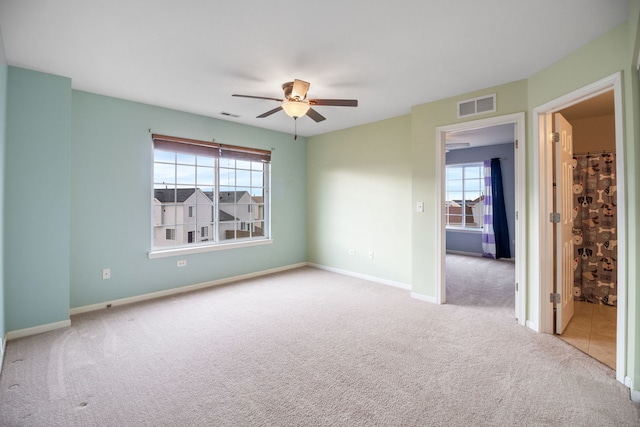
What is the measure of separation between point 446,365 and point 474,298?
1.99 m

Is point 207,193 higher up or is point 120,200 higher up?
point 207,193

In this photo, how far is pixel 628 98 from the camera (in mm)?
1987

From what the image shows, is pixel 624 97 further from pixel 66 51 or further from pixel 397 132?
pixel 66 51

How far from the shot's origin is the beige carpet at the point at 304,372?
5.92ft

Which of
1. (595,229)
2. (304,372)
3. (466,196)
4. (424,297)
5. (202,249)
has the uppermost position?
(466,196)

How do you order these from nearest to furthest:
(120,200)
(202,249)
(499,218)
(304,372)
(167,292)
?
(304,372), (120,200), (167,292), (202,249), (499,218)

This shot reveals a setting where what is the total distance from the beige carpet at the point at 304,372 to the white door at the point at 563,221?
1.62 ft

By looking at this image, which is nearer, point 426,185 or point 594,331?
point 594,331

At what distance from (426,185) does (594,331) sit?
223cm

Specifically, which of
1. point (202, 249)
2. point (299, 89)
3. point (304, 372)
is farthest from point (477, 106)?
point (202, 249)

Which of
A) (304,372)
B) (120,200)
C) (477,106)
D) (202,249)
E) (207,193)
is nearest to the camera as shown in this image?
(304,372)

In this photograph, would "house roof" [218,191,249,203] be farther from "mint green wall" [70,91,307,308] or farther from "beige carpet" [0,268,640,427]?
"beige carpet" [0,268,640,427]

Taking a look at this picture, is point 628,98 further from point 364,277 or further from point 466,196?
point 466,196

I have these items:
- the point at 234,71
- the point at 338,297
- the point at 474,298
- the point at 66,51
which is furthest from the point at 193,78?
the point at 474,298
